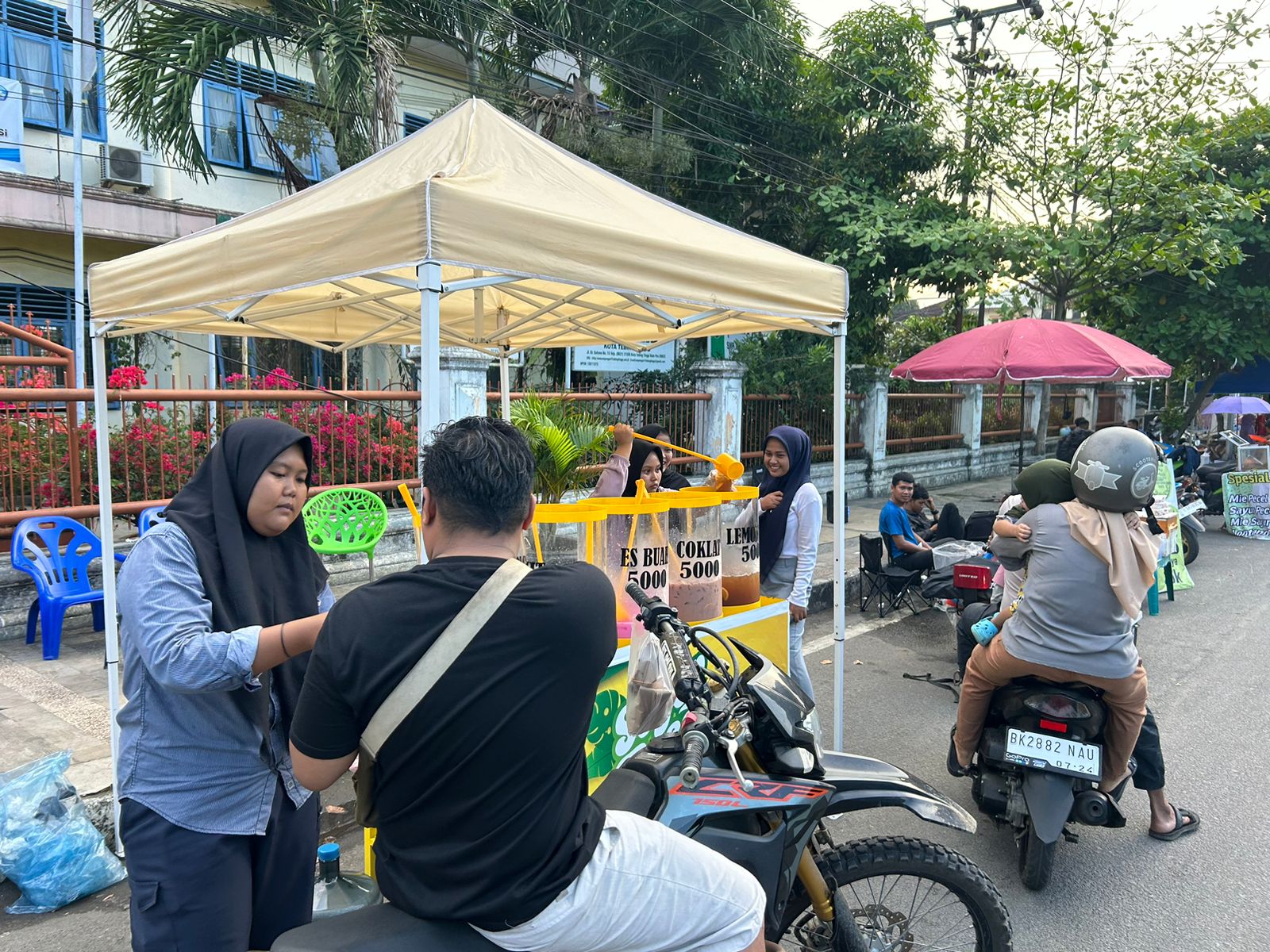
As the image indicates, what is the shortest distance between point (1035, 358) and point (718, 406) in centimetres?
331

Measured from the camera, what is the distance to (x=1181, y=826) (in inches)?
144

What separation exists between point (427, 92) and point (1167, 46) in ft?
35.7

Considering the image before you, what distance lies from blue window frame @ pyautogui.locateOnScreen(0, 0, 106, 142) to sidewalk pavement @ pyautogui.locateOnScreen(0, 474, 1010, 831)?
29.3ft

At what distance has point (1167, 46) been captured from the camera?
11.9 metres

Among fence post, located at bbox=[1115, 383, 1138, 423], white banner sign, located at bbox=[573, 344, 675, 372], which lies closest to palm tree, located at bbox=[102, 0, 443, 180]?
white banner sign, located at bbox=[573, 344, 675, 372]

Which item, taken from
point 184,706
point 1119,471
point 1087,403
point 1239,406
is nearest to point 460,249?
point 184,706

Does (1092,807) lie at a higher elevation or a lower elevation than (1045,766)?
lower

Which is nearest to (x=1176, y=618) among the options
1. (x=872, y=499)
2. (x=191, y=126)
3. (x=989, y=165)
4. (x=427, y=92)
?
(x=872, y=499)

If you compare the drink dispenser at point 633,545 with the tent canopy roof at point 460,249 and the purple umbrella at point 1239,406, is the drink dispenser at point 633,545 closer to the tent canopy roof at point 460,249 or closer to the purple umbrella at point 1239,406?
the tent canopy roof at point 460,249

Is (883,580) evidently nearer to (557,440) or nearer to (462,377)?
(557,440)

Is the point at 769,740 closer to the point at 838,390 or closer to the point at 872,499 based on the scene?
the point at 838,390

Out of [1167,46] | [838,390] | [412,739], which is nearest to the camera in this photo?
[412,739]

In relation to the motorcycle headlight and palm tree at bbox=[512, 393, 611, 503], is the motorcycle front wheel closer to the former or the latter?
the motorcycle headlight

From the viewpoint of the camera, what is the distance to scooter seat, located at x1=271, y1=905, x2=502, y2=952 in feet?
5.00
